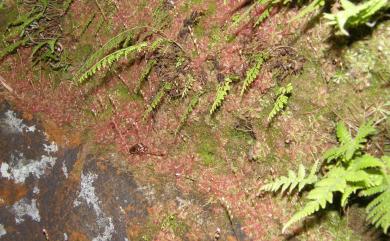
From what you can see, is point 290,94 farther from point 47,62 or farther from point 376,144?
point 47,62

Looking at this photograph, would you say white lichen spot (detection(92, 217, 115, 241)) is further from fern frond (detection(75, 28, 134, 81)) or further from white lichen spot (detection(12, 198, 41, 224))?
fern frond (detection(75, 28, 134, 81))

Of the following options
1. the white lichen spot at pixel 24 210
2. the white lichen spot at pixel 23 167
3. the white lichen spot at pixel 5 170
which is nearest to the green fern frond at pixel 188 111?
the white lichen spot at pixel 23 167

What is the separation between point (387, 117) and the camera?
305 cm

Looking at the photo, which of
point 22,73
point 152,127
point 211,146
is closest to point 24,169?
point 22,73

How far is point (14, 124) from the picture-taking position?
19.2 feet

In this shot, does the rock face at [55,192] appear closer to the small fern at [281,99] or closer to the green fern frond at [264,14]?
the small fern at [281,99]

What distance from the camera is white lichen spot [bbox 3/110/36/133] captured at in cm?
574

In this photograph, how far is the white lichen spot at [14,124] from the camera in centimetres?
574

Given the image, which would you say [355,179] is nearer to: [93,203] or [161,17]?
[161,17]

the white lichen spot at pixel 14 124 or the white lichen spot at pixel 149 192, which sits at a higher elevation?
the white lichen spot at pixel 14 124

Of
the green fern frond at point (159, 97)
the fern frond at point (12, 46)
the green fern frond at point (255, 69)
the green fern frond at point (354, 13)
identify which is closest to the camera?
the green fern frond at point (354, 13)

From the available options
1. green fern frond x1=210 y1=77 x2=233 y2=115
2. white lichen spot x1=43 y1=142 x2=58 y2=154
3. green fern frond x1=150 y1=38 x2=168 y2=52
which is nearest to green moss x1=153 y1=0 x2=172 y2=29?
green fern frond x1=150 y1=38 x2=168 y2=52

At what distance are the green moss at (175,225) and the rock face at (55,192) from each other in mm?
294

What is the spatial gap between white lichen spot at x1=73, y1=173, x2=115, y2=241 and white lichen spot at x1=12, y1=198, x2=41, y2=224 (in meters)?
0.76
